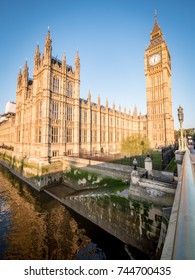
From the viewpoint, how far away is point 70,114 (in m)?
34.0

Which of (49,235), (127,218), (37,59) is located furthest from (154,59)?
(49,235)

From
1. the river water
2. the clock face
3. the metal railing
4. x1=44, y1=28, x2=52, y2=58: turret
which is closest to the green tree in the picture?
the river water

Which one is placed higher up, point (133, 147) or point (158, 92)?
point (158, 92)

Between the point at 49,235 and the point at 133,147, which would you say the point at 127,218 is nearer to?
the point at 49,235

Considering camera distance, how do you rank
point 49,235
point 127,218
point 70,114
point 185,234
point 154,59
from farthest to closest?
point 154,59
point 70,114
point 49,235
point 127,218
point 185,234

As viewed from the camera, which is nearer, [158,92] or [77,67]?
[77,67]

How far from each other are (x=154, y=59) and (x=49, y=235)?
71.0 m

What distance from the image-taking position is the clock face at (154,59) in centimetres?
5878

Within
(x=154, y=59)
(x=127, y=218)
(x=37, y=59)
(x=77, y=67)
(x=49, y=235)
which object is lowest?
(x=49, y=235)

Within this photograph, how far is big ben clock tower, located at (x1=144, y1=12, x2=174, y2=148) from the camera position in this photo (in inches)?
2202

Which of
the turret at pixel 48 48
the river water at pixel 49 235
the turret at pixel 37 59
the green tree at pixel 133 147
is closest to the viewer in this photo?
the river water at pixel 49 235

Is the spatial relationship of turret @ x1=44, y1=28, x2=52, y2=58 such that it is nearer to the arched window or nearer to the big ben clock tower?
the arched window

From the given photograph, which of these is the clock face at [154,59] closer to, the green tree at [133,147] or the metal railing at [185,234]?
the green tree at [133,147]

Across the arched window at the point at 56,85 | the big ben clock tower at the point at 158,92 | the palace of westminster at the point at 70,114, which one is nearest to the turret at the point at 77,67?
the palace of westminster at the point at 70,114
